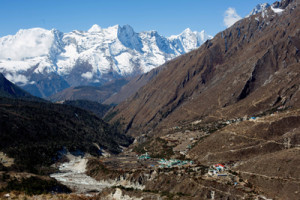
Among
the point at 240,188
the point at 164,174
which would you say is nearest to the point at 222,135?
the point at 164,174

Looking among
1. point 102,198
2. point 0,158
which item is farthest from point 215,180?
point 0,158

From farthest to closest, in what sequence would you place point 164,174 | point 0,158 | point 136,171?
1. point 0,158
2. point 136,171
3. point 164,174

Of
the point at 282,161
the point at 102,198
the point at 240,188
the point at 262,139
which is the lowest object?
the point at 102,198

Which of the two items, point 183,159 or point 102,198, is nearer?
point 102,198

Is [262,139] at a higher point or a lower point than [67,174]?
higher

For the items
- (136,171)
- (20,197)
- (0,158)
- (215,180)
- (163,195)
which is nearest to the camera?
(20,197)

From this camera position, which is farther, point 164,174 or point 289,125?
point 289,125

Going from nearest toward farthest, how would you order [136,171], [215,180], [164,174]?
[215,180]
[164,174]
[136,171]

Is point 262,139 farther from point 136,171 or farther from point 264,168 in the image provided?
point 136,171

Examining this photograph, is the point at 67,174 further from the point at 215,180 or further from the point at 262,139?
the point at 262,139
